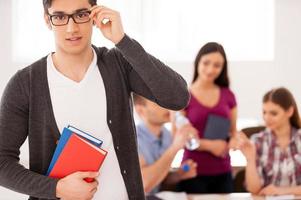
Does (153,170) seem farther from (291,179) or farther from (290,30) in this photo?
(290,30)

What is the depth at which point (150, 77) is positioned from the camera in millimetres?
1346

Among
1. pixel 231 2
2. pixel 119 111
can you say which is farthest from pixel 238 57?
pixel 119 111

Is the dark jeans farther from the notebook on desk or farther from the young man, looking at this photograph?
the young man

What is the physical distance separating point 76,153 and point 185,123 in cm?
187

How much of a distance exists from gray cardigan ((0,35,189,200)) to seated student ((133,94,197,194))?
152cm

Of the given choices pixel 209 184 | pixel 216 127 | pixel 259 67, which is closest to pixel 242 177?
pixel 209 184

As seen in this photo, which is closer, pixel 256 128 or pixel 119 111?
pixel 119 111

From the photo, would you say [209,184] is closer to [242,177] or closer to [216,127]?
[242,177]

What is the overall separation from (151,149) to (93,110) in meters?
1.69

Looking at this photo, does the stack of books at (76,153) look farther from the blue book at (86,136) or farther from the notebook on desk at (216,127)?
the notebook on desk at (216,127)

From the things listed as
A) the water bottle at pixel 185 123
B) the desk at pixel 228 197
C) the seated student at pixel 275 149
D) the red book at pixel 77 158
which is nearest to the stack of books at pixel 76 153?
the red book at pixel 77 158

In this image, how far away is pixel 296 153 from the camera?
3125mm

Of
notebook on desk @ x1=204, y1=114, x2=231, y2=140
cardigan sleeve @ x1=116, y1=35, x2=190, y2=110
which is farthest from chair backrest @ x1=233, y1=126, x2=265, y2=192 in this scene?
cardigan sleeve @ x1=116, y1=35, x2=190, y2=110

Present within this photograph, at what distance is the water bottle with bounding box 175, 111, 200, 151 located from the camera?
10.1 ft
